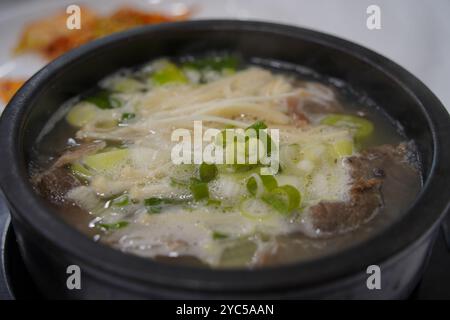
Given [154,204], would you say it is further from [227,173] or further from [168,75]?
[168,75]

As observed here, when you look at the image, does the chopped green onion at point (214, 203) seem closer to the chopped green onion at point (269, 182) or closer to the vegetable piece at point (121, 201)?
the chopped green onion at point (269, 182)

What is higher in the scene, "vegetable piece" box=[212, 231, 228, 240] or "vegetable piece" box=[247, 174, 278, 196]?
"vegetable piece" box=[247, 174, 278, 196]

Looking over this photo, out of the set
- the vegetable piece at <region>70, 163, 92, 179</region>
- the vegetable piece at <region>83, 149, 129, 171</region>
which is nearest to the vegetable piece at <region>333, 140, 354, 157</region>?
the vegetable piece at <region>83, 149, 129, 171</region>

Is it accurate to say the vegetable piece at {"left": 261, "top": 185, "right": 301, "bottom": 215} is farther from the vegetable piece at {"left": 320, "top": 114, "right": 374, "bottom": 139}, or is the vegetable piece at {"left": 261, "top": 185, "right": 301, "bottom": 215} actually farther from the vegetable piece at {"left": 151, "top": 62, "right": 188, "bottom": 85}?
the vegetable piece at {"left": 151, "top": 62, "right": 188, "bottom": 85}

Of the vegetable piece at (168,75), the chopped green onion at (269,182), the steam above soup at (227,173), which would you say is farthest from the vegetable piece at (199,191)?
the vegetable piece at (168,75)
